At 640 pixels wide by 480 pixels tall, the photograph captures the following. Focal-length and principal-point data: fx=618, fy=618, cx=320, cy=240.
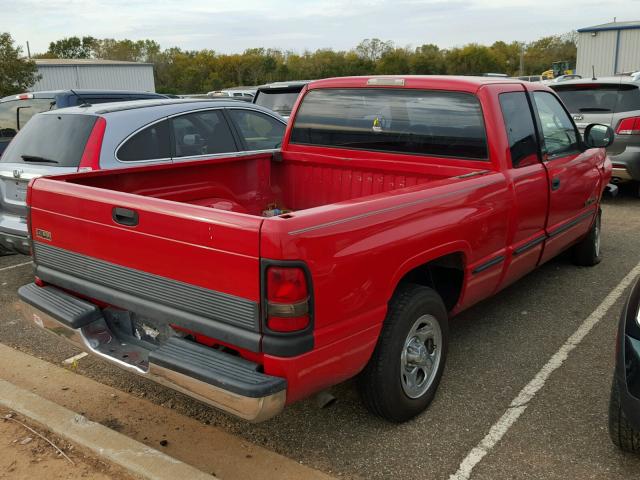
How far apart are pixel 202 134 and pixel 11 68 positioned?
81.3 ft

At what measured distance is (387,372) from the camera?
125 inches

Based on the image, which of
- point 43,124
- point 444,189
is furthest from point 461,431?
point 43,124

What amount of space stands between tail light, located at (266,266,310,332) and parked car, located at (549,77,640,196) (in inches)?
291

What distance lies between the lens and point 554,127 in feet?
16.5

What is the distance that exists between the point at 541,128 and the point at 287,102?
6.05 m

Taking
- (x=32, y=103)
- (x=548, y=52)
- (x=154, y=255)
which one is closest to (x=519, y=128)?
(x=154, y=255)

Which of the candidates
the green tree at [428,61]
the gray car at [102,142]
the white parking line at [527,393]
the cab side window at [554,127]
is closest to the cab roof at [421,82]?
the cab side window at [554,127]

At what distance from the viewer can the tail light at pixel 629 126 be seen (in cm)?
854

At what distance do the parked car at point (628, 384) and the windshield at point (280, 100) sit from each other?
7.75 m

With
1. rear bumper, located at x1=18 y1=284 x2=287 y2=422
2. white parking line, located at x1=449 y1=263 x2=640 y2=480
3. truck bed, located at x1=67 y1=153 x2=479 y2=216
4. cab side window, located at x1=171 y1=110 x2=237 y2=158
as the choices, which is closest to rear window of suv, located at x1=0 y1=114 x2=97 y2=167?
cab side window, located at x1=171 y1=110 x2=237 y2=158

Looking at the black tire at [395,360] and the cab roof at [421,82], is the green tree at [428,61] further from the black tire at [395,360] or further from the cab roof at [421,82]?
the black tire at [395,360]

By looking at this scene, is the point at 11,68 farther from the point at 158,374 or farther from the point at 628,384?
the point at 628,384

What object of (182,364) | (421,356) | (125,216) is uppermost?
(125,216)

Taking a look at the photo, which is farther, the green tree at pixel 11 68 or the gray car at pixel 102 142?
the green tree at pixel 11 68
